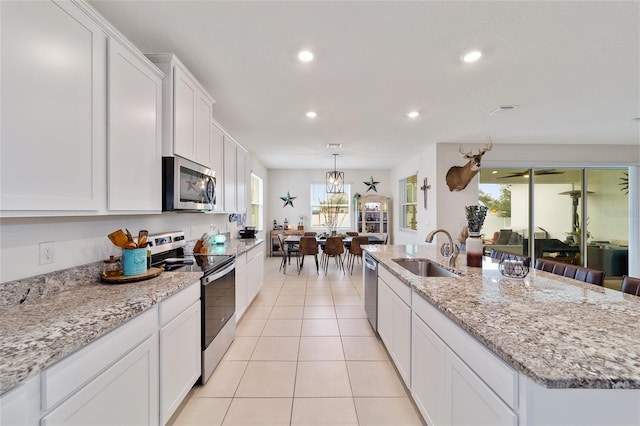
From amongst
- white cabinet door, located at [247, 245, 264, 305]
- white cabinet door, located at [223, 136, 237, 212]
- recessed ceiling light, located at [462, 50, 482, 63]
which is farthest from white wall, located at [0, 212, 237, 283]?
recessed ceiling light, located at [462, 50, 482, 63]

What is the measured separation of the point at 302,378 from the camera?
2094 millimetres

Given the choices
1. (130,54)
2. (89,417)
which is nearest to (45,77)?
(130,54)

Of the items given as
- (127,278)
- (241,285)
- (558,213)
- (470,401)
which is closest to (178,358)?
(127,278)

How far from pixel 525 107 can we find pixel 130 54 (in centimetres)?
406

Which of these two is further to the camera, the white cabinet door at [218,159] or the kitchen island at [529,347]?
the white cabinet door at [218,159]

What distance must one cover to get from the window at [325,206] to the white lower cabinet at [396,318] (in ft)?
18.3

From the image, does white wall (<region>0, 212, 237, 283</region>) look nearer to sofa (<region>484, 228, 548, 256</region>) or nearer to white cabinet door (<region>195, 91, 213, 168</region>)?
white cabinet door (<region>195, 91, 213, 168</region>)

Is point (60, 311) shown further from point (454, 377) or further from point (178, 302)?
point (454, 377)

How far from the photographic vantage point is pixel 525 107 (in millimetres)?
3236

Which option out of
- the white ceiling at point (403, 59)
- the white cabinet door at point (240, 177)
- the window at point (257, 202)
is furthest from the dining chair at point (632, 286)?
the window at point (257, 202)

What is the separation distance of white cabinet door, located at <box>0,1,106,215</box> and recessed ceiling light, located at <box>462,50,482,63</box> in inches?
99.0

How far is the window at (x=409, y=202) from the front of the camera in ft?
21.6

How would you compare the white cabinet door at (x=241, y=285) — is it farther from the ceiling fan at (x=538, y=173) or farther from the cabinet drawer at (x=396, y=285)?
the ceiling fan at (x=538, y=173)

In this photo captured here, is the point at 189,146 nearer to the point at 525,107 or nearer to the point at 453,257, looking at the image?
the point at 453,257
